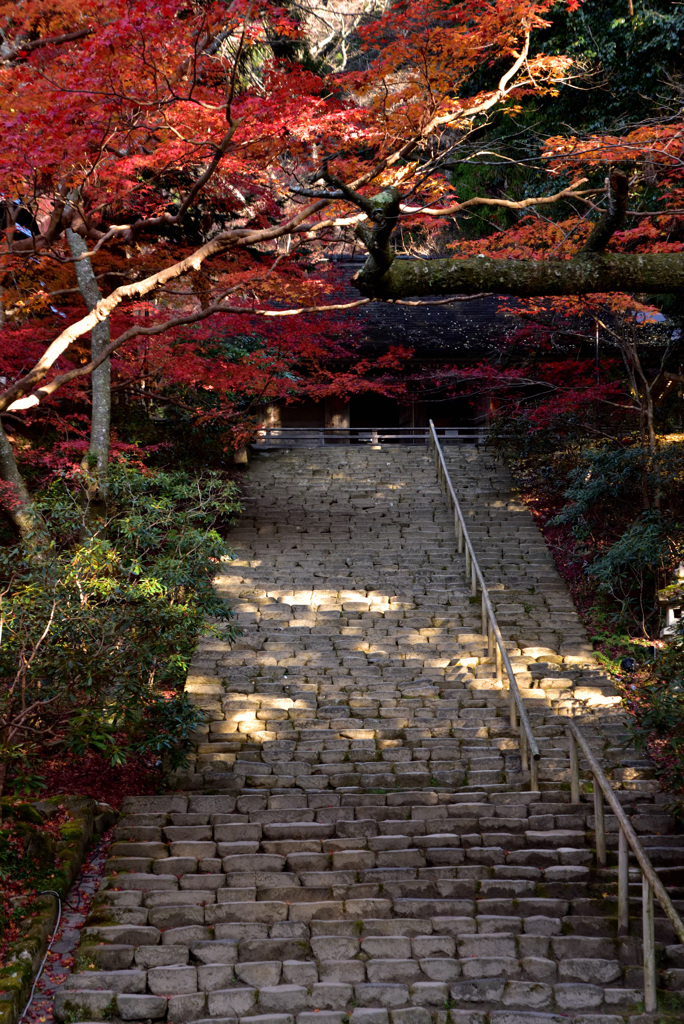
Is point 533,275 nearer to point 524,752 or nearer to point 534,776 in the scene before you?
point 534,776

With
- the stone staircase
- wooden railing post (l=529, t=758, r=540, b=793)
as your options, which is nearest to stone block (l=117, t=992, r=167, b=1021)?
the stone staircase

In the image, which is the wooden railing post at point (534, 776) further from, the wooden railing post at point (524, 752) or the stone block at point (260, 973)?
the stone block at point (260, 973)

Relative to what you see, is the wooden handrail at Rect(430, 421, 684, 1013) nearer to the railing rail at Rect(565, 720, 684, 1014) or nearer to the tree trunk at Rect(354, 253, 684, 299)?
the railing rail at Rect(565, 720, 684, 1014)

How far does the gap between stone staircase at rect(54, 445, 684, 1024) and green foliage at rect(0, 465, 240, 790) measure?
1013 millimetres

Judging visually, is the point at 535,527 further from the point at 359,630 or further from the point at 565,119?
the point at 565,119

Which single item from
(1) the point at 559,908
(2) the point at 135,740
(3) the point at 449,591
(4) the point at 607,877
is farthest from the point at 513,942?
(3) the point at 449,591

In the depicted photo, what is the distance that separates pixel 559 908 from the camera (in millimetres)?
6094

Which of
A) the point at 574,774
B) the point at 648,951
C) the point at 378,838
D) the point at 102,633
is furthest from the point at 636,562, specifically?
the point at 102,633

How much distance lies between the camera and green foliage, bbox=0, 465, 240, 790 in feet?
21.0

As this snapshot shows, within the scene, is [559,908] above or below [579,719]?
below

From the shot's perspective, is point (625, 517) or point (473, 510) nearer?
point (625, 517)

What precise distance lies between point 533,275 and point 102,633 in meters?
4.26

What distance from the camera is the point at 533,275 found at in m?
4.73

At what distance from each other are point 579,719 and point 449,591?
379 centimetres
